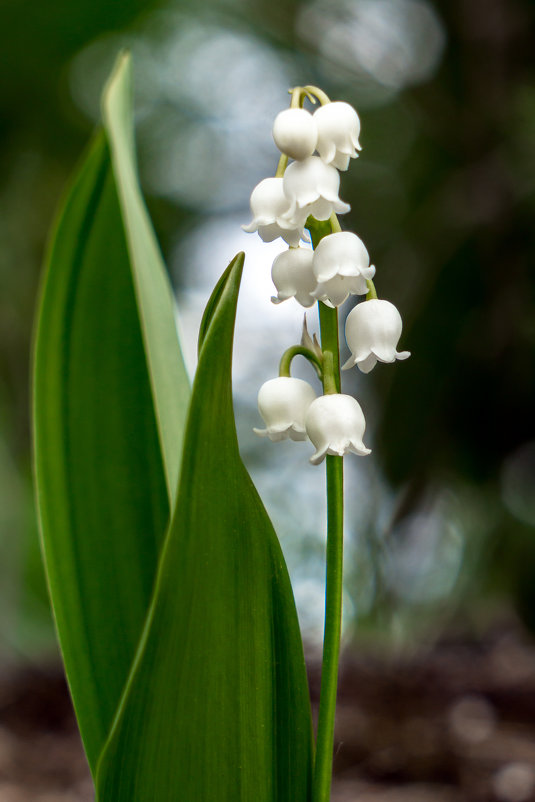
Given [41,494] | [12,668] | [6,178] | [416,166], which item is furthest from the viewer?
[6,178]

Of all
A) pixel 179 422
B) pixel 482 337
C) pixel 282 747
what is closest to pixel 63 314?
pixel 179 422

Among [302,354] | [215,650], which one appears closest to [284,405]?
[302,354]

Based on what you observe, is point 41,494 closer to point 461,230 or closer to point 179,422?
point 179,422

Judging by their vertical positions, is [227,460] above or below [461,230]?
below

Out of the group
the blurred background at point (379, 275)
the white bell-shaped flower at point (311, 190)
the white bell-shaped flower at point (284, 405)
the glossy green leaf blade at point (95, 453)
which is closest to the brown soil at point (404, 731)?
the blurred background at point (379, 275)

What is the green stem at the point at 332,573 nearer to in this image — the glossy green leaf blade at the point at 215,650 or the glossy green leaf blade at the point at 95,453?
the glossy green leaf blade at the point at 215,650

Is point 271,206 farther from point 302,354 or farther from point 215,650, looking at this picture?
point 215,650

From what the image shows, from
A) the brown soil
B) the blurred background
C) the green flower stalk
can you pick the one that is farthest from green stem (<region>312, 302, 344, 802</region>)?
the blurred background
